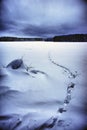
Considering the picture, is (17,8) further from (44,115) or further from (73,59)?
(44,115)

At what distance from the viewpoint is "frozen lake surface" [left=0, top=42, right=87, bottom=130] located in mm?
1841

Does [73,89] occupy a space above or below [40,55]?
below

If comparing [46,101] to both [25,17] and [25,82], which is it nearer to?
[25,82]

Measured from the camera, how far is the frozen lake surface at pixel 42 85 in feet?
6.04

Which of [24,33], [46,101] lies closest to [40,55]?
[24,33]

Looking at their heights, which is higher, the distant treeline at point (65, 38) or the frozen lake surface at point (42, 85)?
the distant treeline at point (65, 38)

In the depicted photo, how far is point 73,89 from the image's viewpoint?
1.86 metres

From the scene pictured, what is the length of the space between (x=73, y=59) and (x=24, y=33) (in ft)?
1.30

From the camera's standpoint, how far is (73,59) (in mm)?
1862

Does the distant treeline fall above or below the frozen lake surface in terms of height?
above

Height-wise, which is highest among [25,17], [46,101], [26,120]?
[25,17]

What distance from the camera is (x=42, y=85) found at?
1.87 metres

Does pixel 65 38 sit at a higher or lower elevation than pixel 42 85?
higher

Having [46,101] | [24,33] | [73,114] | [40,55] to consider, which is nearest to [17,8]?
Answer: [24,33]
